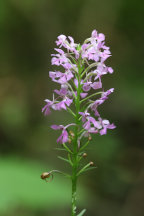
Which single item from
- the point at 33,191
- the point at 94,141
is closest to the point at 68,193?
the point at 33,191

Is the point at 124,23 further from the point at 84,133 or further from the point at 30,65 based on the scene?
the point at 84,133

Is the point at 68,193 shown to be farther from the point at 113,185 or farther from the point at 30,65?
the point at 30,65

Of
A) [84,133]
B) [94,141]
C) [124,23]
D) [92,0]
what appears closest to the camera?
[84,133]

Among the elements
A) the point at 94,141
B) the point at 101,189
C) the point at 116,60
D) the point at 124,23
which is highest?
the point at 124,23

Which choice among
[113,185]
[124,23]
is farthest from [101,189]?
[124,23]

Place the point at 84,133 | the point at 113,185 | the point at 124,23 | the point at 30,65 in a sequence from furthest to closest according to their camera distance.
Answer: the point at 30,65 < the point at 124,23 < the point at 113,185 < the point at 84,133

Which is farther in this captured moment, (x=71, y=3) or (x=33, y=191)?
(x=71, y=3)

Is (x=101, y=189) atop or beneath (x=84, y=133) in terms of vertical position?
beneath
